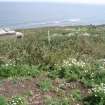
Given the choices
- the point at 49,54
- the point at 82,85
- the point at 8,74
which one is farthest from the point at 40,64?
the point at 82,85

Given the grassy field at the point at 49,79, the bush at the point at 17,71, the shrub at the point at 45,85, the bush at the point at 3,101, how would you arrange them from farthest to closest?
the bush at the point at 17,71 → the shrub at the point at 45,85 → the grassy field at the point at 49,79 → the bush at the point at 3,101

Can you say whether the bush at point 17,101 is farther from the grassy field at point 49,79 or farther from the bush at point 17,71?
the bush at point 17,71

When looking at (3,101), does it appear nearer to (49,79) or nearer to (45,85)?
(45,85)

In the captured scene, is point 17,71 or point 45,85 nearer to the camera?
point 45,85

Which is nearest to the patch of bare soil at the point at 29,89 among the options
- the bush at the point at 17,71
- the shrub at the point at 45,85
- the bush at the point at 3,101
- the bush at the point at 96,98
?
the shrub at the point at 45,85

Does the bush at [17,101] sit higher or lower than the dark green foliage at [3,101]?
lower

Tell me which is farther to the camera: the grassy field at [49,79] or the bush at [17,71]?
the bush at [17,71]

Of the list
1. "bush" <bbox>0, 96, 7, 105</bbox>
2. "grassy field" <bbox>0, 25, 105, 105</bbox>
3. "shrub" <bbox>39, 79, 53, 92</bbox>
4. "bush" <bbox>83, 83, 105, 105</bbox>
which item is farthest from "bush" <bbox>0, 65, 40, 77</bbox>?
"bush" <bbox>83, 83, 105, 105</bbox>

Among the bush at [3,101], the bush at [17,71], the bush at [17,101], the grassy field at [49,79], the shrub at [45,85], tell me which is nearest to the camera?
the bush at [3,101]

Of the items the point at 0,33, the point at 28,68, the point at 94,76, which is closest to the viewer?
the point at 94,76

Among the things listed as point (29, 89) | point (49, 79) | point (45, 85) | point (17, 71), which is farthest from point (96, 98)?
point (17, 71)

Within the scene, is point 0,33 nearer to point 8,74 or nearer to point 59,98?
point 8,74

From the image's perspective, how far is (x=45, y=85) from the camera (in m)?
9.45

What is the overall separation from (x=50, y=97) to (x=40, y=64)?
3327 mm
